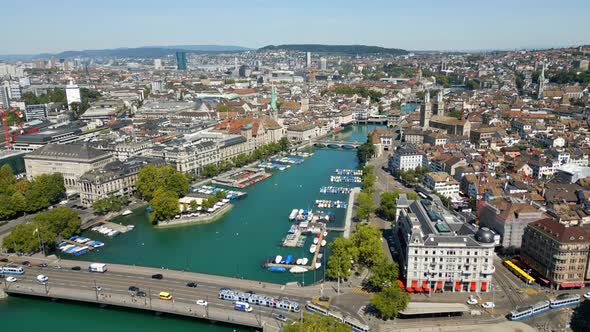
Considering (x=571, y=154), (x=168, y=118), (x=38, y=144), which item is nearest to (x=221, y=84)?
(x=168, y=118)

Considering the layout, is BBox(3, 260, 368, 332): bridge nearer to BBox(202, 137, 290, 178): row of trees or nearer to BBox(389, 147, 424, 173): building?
BBox(202, 137, 290, 178): row of trees

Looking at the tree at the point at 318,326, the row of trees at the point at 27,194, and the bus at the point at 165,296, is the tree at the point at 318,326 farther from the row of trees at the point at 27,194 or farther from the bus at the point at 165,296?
the row of trees at the point at 27,194

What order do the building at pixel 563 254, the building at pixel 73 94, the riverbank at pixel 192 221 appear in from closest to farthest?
the building at pixel 563 254, the riverbank at pixel 192 221, the building at pixel 73 94

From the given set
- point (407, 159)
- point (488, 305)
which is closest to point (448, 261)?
point (488, 305)

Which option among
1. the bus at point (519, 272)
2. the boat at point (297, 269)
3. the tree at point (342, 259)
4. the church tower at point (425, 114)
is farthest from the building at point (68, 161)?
the church tower at point (425, 114)

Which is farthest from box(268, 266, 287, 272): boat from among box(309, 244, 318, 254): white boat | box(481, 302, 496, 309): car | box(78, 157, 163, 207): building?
box(78, 157, 163, 207): building

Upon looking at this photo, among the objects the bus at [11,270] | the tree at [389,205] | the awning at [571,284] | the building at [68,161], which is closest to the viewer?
the awning at [571,284]
